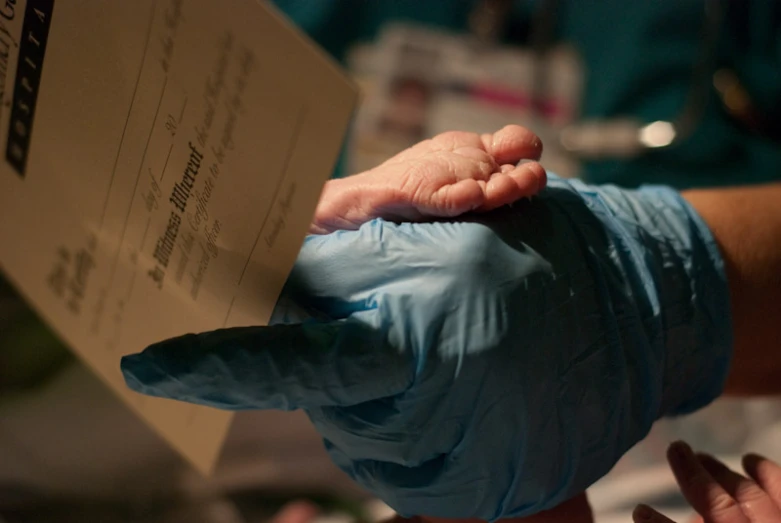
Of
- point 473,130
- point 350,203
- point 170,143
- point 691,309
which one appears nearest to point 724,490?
point 691,309

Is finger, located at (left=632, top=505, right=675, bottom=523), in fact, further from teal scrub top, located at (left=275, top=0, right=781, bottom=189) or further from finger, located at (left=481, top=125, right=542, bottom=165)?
teal scrub top, located at (left=275, top=0, right=781, bottom=189)

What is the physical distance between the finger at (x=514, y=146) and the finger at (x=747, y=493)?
326 mm

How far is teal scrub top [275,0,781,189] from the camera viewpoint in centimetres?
132

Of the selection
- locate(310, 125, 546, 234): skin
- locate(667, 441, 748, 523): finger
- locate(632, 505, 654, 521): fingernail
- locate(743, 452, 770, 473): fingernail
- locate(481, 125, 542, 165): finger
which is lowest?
locate(632, 505, 654, 521): fingernail

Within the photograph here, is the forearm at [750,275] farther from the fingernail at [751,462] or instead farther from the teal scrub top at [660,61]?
the teal scrub top at [660,61]

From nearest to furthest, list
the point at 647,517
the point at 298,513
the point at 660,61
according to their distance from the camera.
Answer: the point at 647,517
the point at 298,513
the point at 660,61

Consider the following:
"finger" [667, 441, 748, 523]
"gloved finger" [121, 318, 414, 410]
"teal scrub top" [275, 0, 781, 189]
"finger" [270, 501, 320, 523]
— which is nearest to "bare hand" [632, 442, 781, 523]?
"finger" [667, 441, 748, 523]

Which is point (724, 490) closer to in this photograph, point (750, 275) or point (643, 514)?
point (643, 514)

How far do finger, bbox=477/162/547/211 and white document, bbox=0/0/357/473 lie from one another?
5.2 inches

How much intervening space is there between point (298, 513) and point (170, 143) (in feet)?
2.69

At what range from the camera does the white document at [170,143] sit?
0.37 metres

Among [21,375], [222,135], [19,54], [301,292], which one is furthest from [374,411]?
[21,375]

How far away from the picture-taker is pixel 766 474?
1.90 feet

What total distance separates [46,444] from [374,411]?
3.02ft
